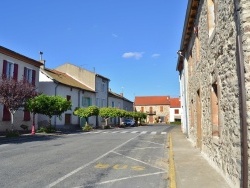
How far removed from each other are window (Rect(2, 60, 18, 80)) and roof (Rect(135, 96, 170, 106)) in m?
70.4

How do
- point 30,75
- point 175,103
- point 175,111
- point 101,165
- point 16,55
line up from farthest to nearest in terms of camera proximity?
point 175,103, point 175,111, point 30,75, point 16,55, point 101,165

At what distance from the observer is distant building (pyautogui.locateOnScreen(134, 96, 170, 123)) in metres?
95.0

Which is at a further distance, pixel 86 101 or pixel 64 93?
pixel 86 101

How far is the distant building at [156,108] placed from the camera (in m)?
95.0

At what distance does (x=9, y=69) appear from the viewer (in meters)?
28.3

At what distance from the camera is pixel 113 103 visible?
62.9 m

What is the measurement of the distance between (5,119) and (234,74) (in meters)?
25.2

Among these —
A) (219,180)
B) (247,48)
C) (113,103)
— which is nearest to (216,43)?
(247,48)

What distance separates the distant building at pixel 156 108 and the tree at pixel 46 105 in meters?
67.8

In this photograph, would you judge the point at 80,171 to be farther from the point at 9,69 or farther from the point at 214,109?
the point at 9,69

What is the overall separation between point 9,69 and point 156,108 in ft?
234

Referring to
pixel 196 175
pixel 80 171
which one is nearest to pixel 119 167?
pixel 80 171

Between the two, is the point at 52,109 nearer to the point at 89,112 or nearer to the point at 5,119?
the point at 5,119

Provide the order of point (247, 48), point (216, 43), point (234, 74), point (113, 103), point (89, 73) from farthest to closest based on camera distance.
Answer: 1. point (113, 103)
2. point (89, 73)
3. point (216, 43)
4. point (234, 74)
5. point (247, 48)
